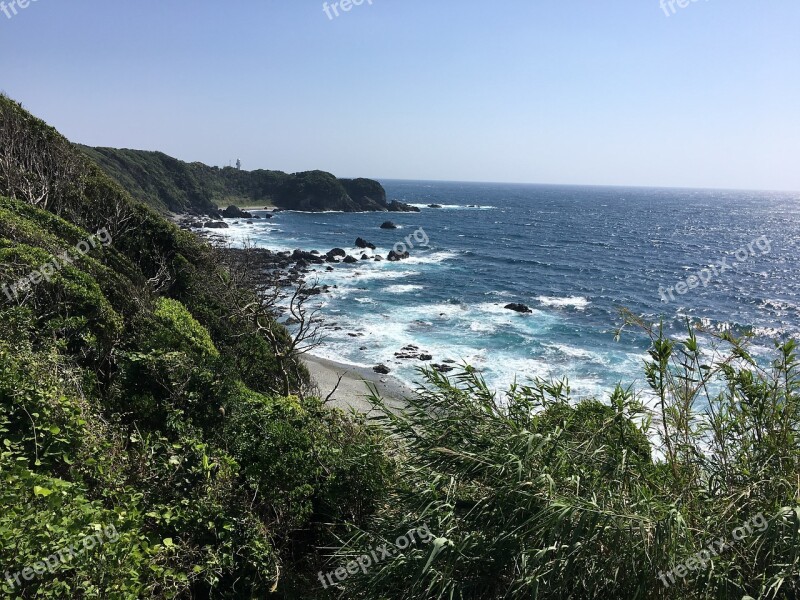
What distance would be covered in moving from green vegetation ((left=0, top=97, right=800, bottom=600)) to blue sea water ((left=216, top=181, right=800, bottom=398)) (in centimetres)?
191

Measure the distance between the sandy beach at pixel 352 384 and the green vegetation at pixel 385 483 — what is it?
1394 cm

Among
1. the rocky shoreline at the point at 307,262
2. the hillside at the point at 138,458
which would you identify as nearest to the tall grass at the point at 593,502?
the hillside at the point at 138,458

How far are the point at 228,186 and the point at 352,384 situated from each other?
108 m

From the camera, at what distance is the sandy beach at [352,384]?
25219 millimetres

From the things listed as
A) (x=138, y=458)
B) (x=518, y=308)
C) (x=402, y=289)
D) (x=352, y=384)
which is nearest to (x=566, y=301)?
(x=518, y=308)

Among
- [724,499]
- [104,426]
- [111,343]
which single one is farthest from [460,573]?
[111,343]

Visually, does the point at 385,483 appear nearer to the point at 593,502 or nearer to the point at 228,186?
the point at 593,502

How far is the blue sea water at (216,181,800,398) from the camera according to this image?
31.8 meters

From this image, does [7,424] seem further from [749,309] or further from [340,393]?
[749,309]

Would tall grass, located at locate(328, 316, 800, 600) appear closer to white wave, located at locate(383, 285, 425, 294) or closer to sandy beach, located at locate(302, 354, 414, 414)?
sandy beach, located at locate(302, 354, 414, 414)

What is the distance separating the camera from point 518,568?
5.32 m

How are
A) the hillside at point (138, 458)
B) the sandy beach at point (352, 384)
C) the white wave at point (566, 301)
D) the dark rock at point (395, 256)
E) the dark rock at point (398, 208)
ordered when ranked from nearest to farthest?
1. the hillside at point (138, 458)
2. the sandy beach at point (352, 384)
3. the white wave at point (566, 301)
4. the dark rock at point (395, 256)
5. the dark rock at point (398, 208)

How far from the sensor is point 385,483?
8.35 metres

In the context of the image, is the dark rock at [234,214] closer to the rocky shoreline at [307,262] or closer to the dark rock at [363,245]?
the rocky shoreline at [307,262]
